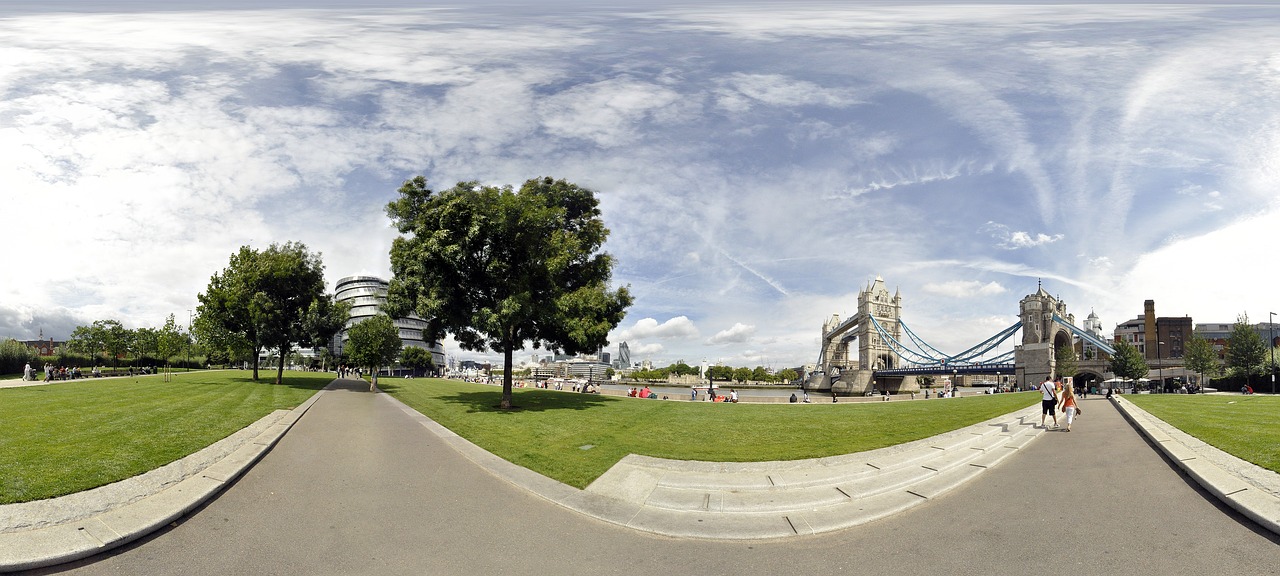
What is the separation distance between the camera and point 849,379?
12862 centimetres

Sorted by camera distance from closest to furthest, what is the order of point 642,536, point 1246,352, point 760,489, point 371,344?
1. point 642,536
2. point 760,489
3. point 371,344
4. point 1246,352

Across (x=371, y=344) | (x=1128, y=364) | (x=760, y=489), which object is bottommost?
(x=1128, y=364)

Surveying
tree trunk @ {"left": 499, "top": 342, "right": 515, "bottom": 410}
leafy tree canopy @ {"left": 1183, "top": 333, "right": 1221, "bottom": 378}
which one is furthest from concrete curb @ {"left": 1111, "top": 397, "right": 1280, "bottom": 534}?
leafy tree canopy @ {"left": 1183, "top": 333, "right": 1221, "bottom": 378}

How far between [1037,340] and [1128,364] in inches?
1088

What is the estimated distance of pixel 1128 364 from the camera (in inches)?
2901

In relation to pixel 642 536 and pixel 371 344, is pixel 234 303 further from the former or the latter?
pixel 642 536

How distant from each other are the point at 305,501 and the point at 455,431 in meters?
6.99

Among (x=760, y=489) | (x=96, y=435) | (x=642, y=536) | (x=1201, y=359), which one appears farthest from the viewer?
(x=1201, y=359)

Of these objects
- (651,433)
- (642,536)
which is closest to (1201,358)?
(651,433)

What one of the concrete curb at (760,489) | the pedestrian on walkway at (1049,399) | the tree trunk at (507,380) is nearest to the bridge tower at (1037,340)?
the pedestrian on walkway at (1049,399)

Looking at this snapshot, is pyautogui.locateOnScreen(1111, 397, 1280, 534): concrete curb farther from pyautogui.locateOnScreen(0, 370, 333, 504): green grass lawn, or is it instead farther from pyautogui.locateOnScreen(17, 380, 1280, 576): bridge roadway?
pyautogui.locateOnScreen(0, 370, 333, 504): green grass lawn

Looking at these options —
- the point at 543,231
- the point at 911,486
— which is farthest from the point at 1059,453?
the point at 543,231

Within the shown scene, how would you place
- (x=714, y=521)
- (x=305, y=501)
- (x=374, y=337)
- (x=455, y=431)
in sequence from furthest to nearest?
1. (x=374, y=337)
2. (x=455, y=431)
3. (x=305, y=501)
4. (x=714, y=521)

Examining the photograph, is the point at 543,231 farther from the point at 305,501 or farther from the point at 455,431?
the point at 305,501
